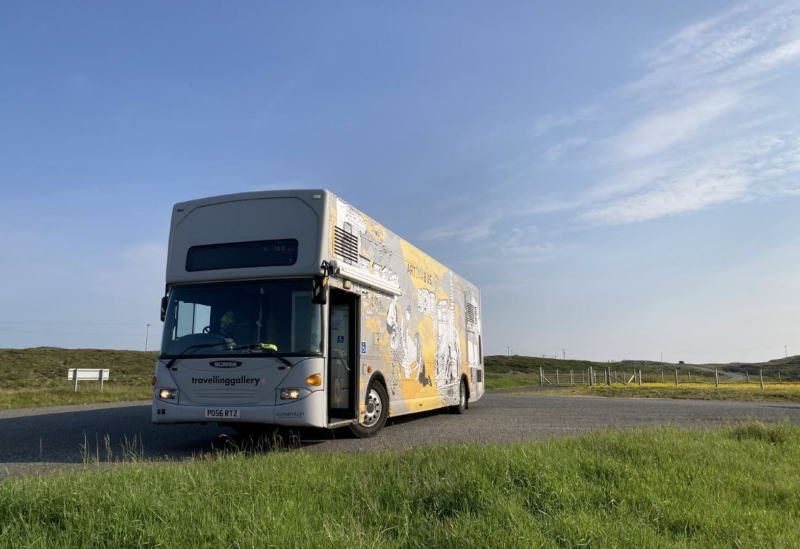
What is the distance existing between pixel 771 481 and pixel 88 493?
5999 millimetres

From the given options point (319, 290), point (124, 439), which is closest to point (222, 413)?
point (319, 290)

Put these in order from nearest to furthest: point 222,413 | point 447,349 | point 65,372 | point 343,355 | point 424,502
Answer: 1. point 424,502
2. point 222,413
3. point 343,355
4. point 447,349
5. point 65,372

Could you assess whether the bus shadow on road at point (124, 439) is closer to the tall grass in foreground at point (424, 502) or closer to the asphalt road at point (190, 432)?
the asphalt road at point (190, 432)

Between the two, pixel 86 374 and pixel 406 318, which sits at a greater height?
pixel 406 318

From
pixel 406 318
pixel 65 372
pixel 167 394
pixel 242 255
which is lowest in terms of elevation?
pixel 167 394

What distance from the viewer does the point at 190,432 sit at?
1152cm

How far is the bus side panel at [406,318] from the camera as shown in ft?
32.0

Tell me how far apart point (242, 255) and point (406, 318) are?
12.3ft

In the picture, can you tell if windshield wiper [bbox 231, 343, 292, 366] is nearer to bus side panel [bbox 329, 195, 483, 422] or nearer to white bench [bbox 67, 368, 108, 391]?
bus side panel [bbox 329, 195, 483, 422]

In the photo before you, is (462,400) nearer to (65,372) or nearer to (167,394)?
(167,394)

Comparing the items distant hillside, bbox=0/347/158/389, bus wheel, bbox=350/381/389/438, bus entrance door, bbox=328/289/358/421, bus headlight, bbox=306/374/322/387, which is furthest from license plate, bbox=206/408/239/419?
distant hillside, bbox=0/347/158/389

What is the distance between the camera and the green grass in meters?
19.9

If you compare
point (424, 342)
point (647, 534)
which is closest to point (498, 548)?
point (647, 534)

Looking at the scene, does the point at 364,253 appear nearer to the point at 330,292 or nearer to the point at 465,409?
the point at 330,292
